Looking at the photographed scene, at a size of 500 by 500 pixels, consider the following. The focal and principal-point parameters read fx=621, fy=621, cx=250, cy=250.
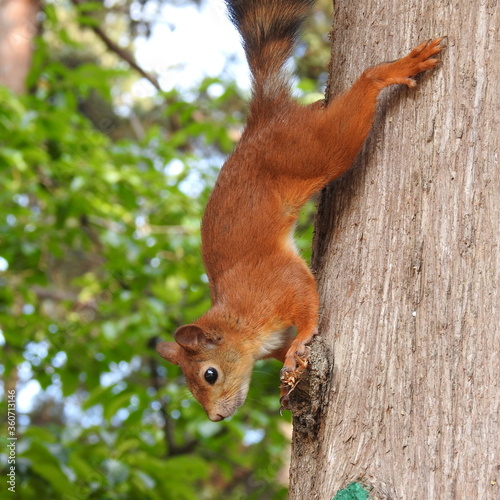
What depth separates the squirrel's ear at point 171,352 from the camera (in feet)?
9.09

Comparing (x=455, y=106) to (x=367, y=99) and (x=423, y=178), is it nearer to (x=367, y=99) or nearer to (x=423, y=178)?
(x=423, y=178)

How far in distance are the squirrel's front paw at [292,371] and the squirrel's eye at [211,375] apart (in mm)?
640

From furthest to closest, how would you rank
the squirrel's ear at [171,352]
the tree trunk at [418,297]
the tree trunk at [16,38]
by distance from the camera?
the tree trunk at [16,38] → the squirrel's ear at [171,352] → the tree trunk at [418,297]

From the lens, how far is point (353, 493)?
Answer: 5.08 feet

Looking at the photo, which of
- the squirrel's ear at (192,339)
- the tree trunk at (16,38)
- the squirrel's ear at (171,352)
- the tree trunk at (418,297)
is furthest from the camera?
the tree trunk at (16,38)

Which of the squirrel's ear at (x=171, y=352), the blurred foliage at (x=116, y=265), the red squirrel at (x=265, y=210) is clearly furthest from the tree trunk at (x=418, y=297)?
the blurred foliage at (x=116, y=265)

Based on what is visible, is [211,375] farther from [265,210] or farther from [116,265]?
[116,265]

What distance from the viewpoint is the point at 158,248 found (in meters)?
4.07

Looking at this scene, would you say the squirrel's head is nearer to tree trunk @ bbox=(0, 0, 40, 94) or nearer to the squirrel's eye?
the squirrel's eye

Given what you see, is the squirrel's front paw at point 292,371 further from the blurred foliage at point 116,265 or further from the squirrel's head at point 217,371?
the blurred foliage at point 116,265

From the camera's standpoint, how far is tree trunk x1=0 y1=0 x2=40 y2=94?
22.3 ft

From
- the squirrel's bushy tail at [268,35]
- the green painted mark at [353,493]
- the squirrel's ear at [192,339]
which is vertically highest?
the squirrel's bushy tail at [268,35]

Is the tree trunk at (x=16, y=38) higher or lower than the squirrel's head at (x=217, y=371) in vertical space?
higher

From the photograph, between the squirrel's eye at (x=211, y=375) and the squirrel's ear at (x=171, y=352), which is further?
the squirrel's ear at (x=171, y=352)
